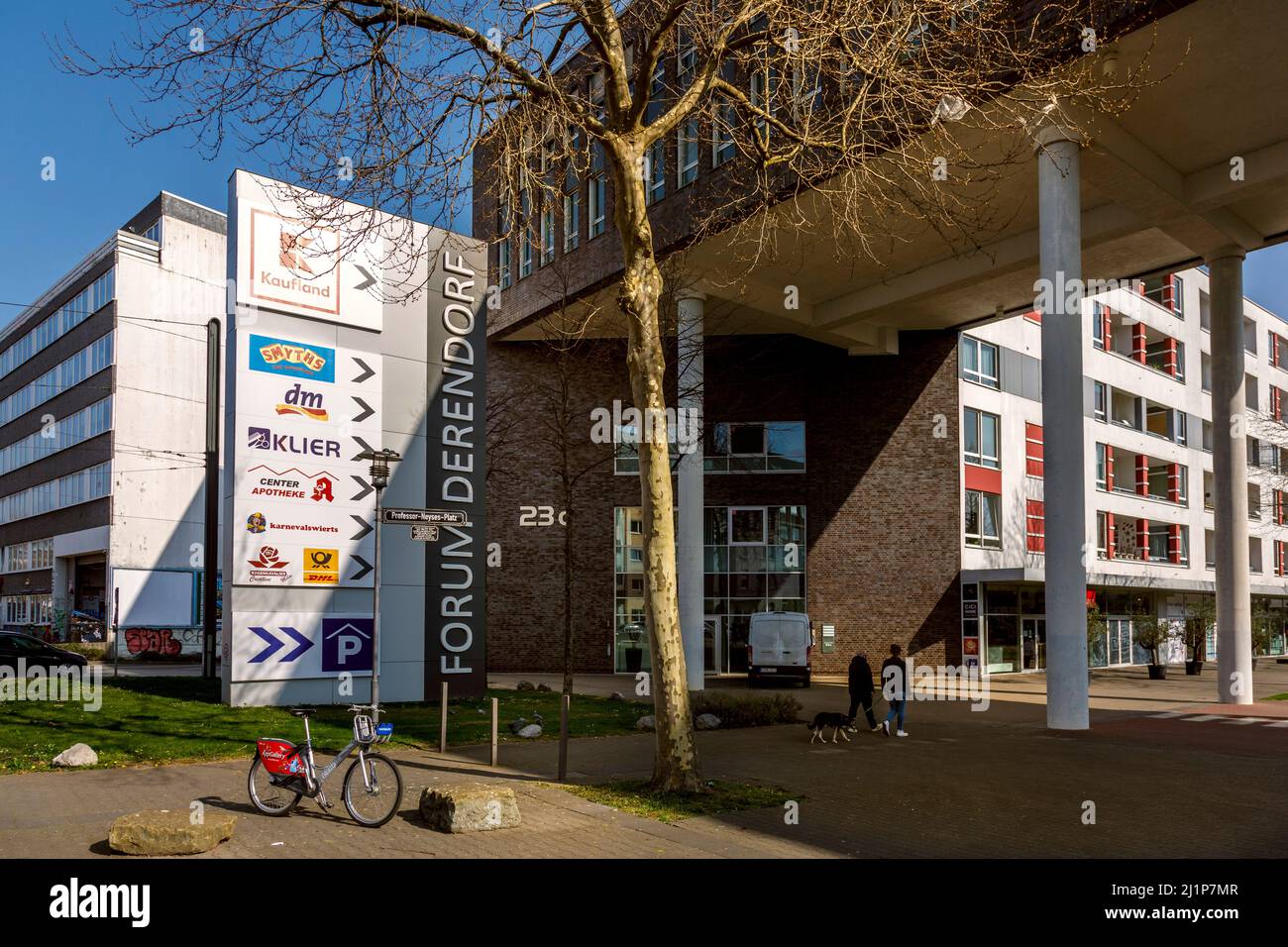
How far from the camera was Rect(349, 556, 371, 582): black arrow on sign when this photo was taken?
19000 mm

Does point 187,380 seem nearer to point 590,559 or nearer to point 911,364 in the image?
point 590,559

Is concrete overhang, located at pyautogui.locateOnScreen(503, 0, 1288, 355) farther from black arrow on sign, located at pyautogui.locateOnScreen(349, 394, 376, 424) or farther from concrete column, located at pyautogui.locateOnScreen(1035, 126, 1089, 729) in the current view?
black arrow on sign, located at pyautogui.locateOnScreen(349, 394, 376, 424)

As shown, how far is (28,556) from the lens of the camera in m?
60.8

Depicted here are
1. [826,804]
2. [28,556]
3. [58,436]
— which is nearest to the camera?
[826,804]

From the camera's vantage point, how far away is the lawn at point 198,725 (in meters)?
12.9

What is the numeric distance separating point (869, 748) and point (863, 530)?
20618 millimetres

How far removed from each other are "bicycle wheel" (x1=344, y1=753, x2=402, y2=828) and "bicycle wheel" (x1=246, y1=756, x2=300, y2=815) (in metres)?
0.51

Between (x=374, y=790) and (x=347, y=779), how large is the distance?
269 mm

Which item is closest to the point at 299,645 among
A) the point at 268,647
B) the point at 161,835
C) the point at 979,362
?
the point at 268,647

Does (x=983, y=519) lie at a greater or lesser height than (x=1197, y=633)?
greater

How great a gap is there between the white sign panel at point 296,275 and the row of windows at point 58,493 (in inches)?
1461

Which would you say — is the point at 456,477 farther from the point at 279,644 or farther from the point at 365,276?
the point at 279,644

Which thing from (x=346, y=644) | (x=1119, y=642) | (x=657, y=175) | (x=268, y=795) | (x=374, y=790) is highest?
(x=657, y=175)

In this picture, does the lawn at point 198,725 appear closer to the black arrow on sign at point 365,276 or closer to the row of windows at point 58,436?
the black arrow on sign at point 365,276
